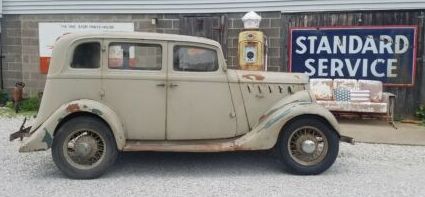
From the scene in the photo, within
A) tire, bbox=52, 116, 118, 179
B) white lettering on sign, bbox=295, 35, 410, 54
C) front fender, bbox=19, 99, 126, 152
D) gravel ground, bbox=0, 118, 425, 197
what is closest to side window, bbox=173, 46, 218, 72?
front fender, bbox=19, 99, 126, 152

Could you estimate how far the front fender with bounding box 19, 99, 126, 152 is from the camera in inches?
212

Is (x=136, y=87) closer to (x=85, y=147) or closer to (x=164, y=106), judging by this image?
(x=164, y=106)

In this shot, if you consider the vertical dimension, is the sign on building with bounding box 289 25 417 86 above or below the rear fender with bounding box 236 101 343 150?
above

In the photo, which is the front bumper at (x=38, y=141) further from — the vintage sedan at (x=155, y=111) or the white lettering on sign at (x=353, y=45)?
the white lettering on sign at (x=353, y=45)

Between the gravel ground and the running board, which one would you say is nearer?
the gravel ground

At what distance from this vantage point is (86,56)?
223 inches

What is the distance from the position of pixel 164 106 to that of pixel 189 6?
5.49 meters

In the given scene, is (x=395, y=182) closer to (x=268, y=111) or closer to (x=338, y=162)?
(x=338, y=162)

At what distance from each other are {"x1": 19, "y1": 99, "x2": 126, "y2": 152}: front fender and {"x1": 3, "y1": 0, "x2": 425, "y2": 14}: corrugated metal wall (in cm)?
567

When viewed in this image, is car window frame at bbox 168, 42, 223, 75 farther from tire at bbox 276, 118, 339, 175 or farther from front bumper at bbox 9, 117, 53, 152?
front bumper at bbox 9, 117, 53, 152

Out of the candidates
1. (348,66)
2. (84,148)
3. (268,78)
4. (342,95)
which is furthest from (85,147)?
(348,66)

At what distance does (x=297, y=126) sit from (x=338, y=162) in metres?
1.09

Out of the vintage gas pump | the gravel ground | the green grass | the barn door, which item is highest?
the barn door

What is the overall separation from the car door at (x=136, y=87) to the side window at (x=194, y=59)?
0.58ft
